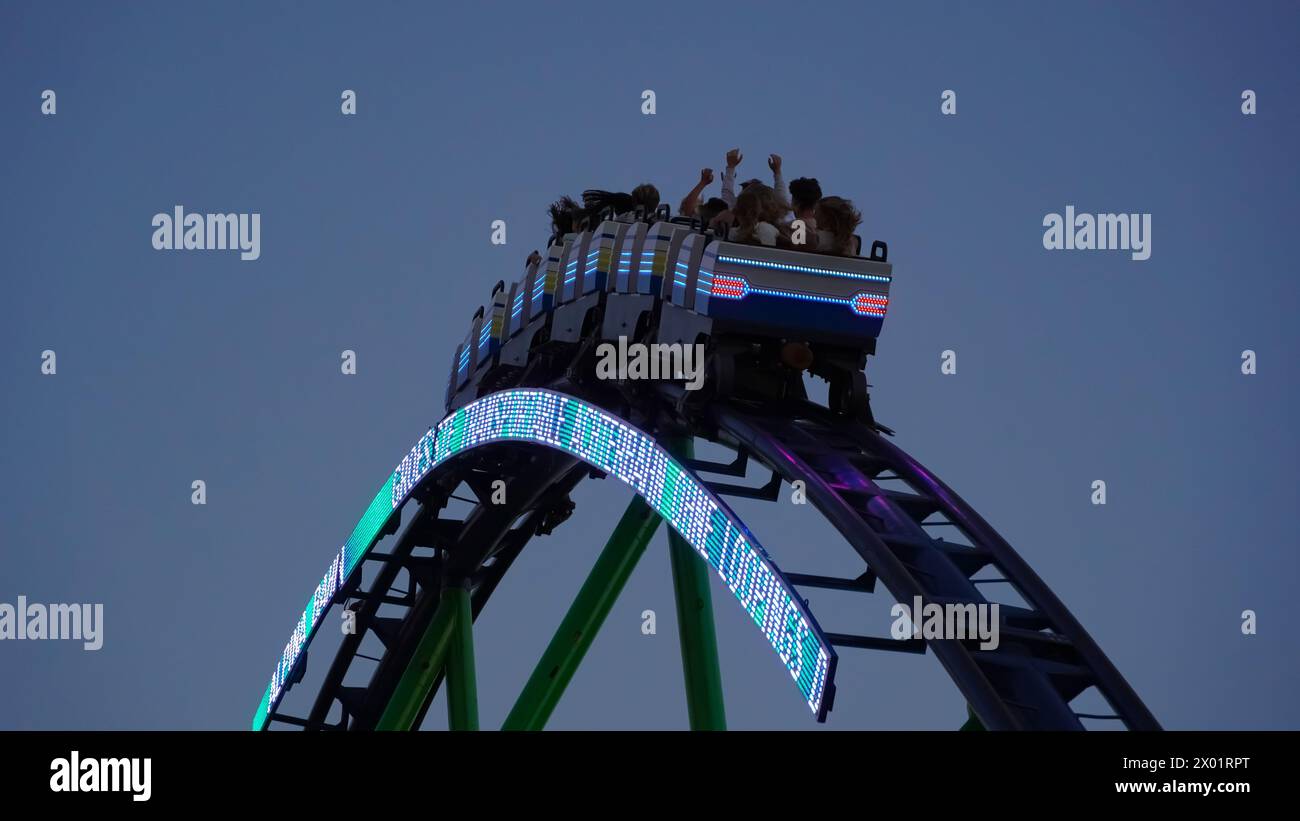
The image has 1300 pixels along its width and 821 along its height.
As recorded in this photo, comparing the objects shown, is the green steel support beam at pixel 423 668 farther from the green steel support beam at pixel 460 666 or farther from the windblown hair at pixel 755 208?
the windblown hair at pixel 755 208

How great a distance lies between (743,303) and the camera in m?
14.4

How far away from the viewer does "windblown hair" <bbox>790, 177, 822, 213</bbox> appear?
15219mm

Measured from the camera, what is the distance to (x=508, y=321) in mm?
18219

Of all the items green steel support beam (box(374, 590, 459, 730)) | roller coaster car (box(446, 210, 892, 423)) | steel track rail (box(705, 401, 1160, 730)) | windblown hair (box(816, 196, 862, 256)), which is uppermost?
Answer: windblown hair (box(816, 196, 862, 256))

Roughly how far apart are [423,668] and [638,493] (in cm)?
591

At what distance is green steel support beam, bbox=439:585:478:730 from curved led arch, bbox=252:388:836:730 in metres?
0.98

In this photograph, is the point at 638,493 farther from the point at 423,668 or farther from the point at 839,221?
the point at 423,668

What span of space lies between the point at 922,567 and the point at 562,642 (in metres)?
5.99

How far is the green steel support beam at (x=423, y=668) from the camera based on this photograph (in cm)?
2011

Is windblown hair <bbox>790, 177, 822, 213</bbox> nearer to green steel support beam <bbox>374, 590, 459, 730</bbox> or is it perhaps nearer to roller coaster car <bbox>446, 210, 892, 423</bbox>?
roller coaster car <bbox>446, 210, 892, 423</bbox>

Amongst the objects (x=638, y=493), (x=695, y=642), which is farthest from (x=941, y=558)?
(x=695, y=642)

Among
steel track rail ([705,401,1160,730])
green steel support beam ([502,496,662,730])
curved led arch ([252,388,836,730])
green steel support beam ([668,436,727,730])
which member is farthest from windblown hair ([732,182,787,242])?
green steel support beam ([502,496,662,730])
